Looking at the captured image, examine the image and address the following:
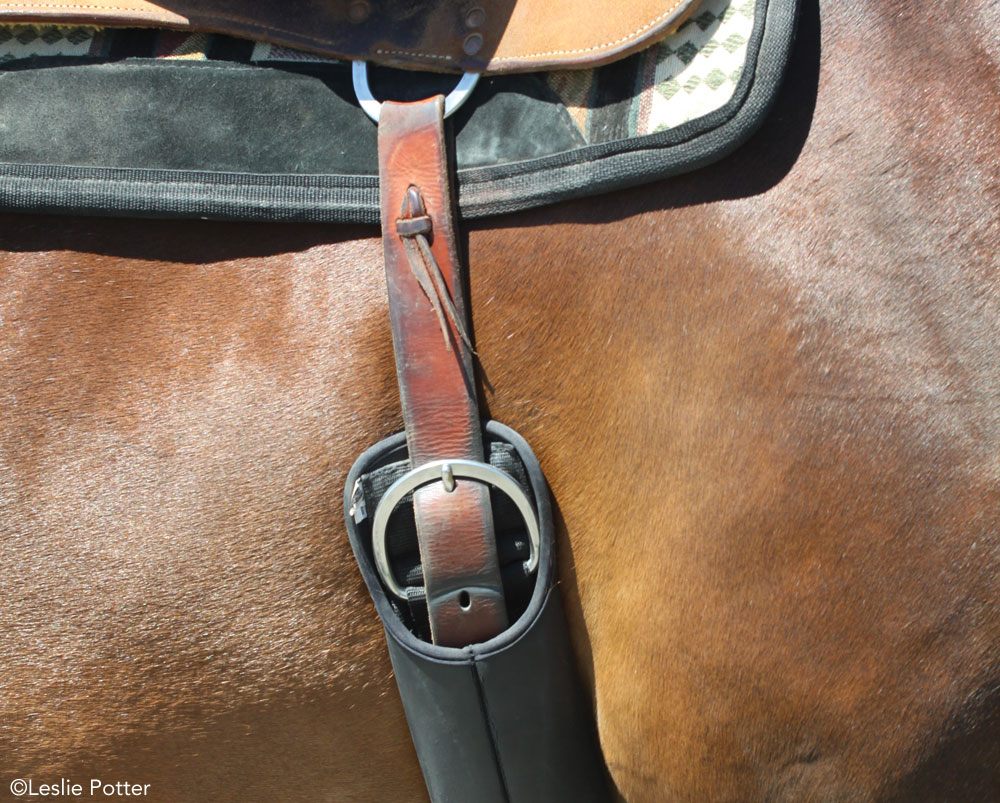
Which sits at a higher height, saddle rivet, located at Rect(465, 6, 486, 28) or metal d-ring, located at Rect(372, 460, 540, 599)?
saddle rivet, located at Rect(465, 6, 486, 28)

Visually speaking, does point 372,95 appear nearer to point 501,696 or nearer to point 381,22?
point 381,22

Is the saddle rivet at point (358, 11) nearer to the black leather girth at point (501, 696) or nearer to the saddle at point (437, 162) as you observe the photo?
the saddle at point (437, 162)

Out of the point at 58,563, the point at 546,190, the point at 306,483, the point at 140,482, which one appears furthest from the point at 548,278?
the point at 58,563

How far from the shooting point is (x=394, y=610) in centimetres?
99

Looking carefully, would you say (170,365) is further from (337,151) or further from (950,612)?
(950,612)

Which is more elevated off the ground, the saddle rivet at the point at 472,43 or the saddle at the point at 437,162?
the saddle rivet at the point at 472,43

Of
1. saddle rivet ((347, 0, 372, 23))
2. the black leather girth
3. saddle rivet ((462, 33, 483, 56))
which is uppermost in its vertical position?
saddle rivet ((347, 0, 372, 23))

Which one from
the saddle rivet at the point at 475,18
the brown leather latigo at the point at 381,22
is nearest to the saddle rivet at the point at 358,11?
the brown leather latigo at the point at 381,22

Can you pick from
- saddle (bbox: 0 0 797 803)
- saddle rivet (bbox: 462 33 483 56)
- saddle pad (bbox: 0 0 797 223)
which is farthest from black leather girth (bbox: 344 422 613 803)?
saddle rivet (bbox: 462 33 483 56)

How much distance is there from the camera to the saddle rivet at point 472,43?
0.99 metres

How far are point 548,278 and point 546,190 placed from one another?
0.09 metres

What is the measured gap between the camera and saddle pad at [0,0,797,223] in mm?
940

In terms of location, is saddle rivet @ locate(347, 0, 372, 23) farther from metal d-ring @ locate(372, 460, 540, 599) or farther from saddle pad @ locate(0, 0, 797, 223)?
metal d-ring @ locate(372, 460, 540, 599)

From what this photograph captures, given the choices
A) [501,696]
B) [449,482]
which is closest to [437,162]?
[449,482]
